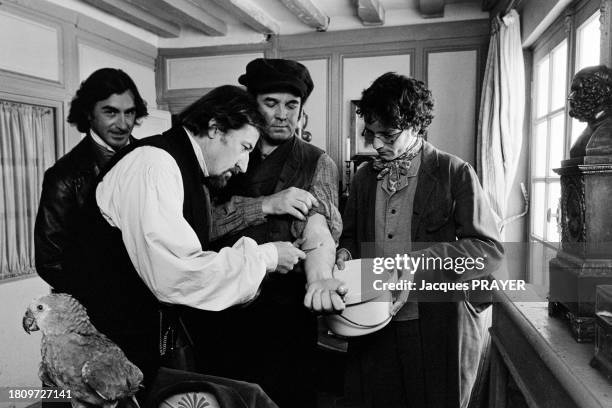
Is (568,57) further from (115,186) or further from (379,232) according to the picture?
(115,186)

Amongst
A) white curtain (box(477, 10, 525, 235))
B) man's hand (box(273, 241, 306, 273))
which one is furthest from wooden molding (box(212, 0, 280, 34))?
man's hand (box(273, 241, 306, 273))

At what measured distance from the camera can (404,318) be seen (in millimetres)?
1587

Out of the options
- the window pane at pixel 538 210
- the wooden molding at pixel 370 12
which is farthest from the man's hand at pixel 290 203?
the wooden molding at pixel 370 12

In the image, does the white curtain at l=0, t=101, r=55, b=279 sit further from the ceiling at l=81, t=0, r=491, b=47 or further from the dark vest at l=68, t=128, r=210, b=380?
the dark vest at l=68, t=128, r=210, b=380

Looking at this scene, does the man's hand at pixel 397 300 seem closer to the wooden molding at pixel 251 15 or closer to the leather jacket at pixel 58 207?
the leather jacket at pixel 58 207

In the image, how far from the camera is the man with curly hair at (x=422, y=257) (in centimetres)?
156

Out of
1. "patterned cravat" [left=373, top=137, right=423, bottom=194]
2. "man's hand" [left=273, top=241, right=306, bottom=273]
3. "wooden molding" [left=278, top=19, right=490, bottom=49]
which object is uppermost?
"wooden molding" [left=278, top=19, right=490, bottom=49]

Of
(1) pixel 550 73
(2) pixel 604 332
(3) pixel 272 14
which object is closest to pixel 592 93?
(2) pixel 604 332

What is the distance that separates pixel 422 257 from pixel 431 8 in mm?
3279

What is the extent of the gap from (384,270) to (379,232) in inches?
11.1

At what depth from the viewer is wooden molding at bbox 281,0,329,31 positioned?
3.88m

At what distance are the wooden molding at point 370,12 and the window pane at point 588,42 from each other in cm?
189

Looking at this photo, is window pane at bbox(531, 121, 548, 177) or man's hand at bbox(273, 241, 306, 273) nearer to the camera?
man's hand at bbox(273, 241, 306, 273)

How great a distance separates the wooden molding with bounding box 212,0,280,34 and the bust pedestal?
3378 mm
